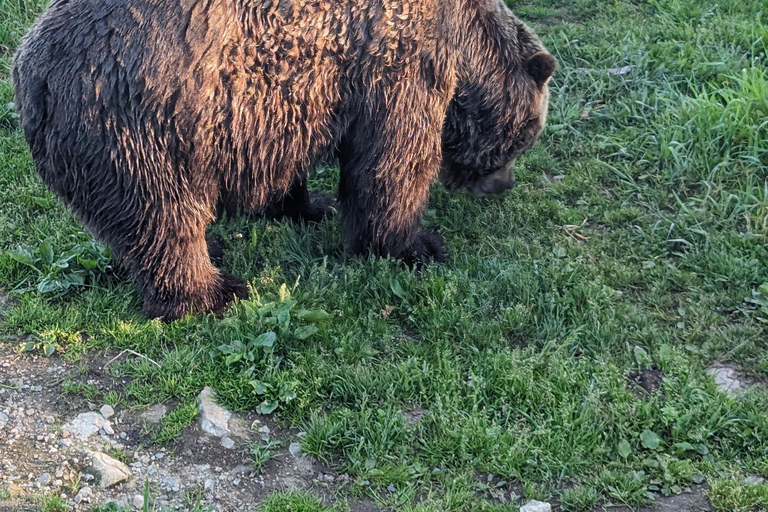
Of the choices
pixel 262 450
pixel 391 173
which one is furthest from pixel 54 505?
pixel 391 173

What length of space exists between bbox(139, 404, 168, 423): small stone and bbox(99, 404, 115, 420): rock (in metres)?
0.14

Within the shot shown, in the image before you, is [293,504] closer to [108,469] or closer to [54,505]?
[108,469]

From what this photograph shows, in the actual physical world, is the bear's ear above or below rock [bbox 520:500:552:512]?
above

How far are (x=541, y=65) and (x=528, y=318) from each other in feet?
5.10

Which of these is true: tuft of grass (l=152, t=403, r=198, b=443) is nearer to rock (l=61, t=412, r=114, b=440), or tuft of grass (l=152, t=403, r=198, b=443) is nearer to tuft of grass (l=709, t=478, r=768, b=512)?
rock (l=61, t=412, r=114, b=440)

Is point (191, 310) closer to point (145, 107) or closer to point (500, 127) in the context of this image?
point (145, 107)

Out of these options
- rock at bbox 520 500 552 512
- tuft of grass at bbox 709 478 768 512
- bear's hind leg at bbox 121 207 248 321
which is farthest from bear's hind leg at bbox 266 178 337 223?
tuft of grass at bbox 709 478 768 512

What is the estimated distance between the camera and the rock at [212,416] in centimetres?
380

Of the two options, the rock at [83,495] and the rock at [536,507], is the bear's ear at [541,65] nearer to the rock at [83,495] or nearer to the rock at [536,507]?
the rock at [536,507]

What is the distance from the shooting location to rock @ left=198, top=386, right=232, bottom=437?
3.80 meters

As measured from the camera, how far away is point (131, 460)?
3.64 meters

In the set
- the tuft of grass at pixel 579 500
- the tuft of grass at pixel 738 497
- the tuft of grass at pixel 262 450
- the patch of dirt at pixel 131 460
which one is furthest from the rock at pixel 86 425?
the tuft of grass at pixel 738 497

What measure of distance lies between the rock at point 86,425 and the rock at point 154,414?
0.56 feet

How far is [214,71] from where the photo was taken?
3.85 metres
